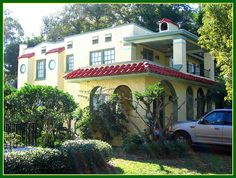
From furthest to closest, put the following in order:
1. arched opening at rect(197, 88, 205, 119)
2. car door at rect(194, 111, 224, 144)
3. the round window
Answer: the round window < arched opening at rect(197, 88, 205, 119) < car door at rect(194, 111, 224, 144)

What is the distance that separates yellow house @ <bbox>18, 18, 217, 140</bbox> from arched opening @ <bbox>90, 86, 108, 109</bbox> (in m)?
0.05

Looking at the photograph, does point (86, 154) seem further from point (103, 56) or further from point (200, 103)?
point (103, 56)

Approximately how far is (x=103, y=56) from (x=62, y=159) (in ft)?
47.6

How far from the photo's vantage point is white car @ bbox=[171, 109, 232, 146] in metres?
13.3

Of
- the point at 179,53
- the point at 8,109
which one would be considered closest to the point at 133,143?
the point at 8,109

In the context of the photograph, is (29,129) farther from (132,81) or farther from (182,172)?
(182,172)

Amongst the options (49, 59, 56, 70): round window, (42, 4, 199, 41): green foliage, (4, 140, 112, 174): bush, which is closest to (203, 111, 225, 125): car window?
(4, 140, 112, 174): bush

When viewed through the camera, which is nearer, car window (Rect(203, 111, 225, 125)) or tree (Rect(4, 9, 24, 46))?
car window (Rect(203, 111, 225, 125))

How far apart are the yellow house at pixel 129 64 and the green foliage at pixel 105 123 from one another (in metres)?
0.97

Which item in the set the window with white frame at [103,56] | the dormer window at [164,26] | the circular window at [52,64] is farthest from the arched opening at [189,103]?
the circular window at [52,64]

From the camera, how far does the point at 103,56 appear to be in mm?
23125

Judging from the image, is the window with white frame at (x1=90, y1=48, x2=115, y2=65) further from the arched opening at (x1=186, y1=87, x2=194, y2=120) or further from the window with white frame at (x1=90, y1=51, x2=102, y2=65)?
the arched opening at (x1=186, y1=87, x2=194, y2=120)

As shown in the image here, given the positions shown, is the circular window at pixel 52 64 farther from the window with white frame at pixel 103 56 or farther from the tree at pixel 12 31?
the tree at pixel 12 31

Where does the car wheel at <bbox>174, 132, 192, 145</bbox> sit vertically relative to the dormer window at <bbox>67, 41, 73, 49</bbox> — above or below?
below
